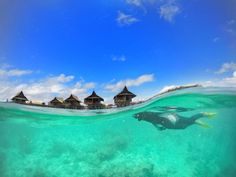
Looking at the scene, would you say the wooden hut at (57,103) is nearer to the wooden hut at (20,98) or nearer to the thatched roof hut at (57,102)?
the thatched roof hut at (57,102)

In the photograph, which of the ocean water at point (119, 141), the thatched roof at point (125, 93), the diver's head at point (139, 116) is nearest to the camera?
the thatched roof at point (125, 93)

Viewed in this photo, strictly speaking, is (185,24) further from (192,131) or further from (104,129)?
(104,129)

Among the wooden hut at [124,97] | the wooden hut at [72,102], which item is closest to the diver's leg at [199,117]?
the wooden hut at [124,97]

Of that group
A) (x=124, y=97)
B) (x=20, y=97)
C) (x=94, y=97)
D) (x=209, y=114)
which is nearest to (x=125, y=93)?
(x=124, y=97)

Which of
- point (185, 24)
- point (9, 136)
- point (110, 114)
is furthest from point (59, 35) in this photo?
point (9, 136)

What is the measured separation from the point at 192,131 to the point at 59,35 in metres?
5.48

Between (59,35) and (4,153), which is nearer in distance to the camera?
(59,35)

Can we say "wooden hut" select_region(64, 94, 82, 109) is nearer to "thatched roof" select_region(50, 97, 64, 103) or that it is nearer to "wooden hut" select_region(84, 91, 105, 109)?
"thatched roof" select_region(50, 97, 64, 103)

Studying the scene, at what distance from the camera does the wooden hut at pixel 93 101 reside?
6.06m

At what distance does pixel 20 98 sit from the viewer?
6.29 metres

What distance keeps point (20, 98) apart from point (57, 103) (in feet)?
3.37

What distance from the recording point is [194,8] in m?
6.38

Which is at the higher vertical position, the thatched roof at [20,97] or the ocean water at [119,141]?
the thatched roof at [20,97]

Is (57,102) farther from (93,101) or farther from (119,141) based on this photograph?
(119,141)
